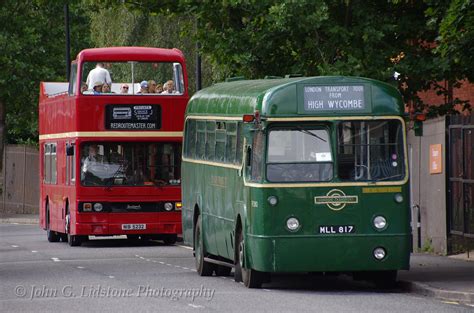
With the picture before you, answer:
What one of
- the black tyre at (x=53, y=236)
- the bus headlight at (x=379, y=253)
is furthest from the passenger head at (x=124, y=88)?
the bus headlight at (x=379, y=253)

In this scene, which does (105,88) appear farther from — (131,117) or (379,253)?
(379,253)

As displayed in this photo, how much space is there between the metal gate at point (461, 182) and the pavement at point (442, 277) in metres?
0.37

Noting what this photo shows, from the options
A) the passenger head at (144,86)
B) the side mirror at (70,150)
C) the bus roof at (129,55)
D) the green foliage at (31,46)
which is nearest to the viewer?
the passenger head at (144,86)

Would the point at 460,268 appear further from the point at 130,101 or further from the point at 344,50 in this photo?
the point at 130,101

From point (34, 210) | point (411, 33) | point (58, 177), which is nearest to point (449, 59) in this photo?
point (411, 33)

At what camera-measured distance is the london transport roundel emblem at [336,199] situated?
63.8 ft

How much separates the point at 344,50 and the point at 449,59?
2.25 meters

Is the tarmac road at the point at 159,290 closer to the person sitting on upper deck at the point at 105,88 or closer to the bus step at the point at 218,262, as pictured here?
the bus step at the point at 218,262

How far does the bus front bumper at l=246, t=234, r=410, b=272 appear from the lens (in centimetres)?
1928

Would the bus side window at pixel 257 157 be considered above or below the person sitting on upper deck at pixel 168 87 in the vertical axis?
below

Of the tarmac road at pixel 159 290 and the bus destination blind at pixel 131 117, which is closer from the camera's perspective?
the tarmac road at pixel 159 290

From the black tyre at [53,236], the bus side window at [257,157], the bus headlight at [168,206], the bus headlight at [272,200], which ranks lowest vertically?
the black tyre at [53,236]

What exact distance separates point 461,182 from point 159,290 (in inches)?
280

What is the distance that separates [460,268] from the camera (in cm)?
2242
